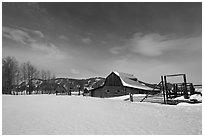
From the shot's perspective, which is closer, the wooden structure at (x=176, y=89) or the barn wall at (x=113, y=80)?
the wooden structure at (x=176, y=89)

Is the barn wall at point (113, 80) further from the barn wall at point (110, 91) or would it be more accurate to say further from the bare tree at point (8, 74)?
the bare tree at point (8, 74)

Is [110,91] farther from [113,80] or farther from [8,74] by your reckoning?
[8,74]

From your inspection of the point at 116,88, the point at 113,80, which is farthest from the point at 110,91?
the point at 113,80

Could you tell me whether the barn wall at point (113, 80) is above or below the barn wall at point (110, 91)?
above

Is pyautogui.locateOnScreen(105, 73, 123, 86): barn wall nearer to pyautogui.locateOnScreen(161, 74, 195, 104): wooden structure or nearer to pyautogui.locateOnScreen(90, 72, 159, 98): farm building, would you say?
pyautogui.locateOnScreen(90, 72, 159, 98): farm building

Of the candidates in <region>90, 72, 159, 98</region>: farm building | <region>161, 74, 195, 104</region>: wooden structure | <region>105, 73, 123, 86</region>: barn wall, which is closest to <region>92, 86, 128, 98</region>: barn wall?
<region>90, 72, 159, 98</region>: farm building

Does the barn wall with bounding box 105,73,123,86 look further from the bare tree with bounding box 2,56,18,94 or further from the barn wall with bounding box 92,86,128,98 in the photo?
the bare tree with bounding box 2,56,18,94

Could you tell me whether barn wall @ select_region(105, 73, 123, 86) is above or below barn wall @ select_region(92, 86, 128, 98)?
above

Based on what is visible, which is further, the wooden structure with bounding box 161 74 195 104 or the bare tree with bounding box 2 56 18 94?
the bare tree with bounding box 2 56 18 94

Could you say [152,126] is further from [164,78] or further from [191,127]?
[164,78]

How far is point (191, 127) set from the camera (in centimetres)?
653

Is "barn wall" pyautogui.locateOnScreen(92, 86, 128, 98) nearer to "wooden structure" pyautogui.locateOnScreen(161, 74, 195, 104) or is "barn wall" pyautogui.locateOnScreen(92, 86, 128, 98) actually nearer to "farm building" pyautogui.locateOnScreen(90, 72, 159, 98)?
"farm building" pyautogui.locateOnScreen(90, 72, 159, 98)

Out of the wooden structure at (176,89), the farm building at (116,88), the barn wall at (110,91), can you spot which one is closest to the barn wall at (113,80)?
the farm building at (116,88)

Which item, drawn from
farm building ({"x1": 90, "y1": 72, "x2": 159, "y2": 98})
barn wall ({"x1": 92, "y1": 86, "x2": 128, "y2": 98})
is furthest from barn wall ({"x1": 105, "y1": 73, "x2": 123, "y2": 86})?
barn wall ({"x1": 92, "y1": 86, "x2": 128, "y2": 98})
